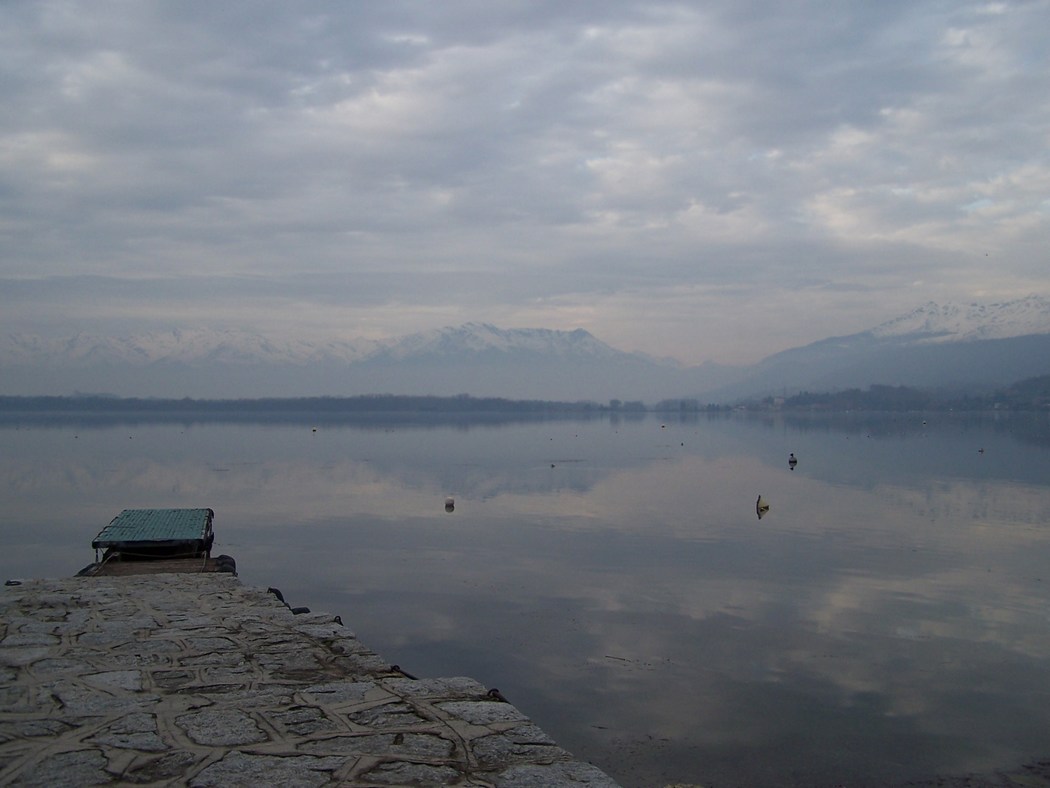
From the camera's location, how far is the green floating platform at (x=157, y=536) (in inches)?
786

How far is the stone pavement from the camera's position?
20.9 ft

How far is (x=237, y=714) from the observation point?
7559 millimetres

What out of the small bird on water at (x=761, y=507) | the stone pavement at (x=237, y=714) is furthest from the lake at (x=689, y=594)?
the stone pavement at (x=237, y=714)

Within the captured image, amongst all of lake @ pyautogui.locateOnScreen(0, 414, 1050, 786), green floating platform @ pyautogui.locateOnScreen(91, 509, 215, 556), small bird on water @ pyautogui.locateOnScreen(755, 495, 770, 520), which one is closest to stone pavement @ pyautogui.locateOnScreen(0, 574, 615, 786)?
lake @ pyautogui.locateOnScreen(0, 414, 1050, 786)

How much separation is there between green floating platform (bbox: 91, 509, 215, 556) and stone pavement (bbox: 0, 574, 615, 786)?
8798mm

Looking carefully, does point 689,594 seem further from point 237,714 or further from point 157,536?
point 237,714

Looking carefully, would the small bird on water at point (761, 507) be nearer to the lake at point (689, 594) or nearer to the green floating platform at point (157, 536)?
the lake at point (689, 594)

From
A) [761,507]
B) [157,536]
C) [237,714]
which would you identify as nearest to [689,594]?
[157,536]

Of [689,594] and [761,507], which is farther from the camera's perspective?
[761,507]

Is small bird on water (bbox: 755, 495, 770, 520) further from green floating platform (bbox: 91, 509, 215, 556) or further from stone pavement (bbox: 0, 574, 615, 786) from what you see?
Answer: stone pavement (bbox: 0, 574, 615, 786)

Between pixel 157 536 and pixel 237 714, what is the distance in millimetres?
14517

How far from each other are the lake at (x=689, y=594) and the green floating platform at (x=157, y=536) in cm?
206

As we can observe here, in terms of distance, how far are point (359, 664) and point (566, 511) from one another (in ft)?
85.1

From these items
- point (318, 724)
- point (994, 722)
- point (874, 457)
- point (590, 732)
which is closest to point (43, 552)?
point (590, 732)
